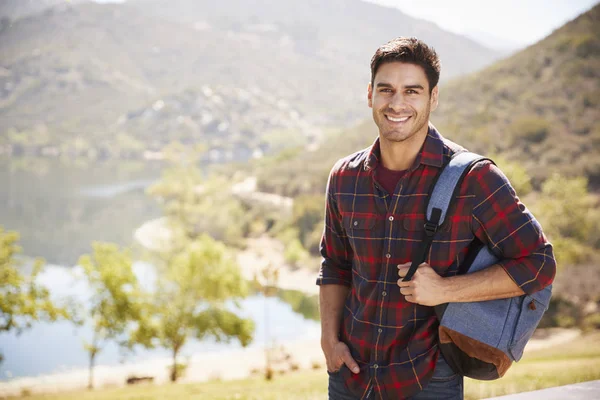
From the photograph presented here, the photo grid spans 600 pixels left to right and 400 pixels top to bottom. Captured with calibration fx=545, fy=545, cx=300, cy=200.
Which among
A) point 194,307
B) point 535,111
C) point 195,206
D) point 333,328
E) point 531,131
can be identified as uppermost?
point 535,111

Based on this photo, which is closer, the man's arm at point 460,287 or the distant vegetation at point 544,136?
the man's arm at point 460,287

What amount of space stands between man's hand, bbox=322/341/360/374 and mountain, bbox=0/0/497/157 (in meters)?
46.8

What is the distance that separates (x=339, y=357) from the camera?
179 cm

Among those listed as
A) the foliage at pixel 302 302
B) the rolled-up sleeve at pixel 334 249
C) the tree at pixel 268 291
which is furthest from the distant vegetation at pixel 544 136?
the rolled-up sleeve at pixel 334 249

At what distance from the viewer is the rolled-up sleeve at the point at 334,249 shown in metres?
1.94

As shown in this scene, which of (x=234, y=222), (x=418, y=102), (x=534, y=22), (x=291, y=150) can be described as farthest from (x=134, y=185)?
(x=418, y=102)

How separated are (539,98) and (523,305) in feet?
136

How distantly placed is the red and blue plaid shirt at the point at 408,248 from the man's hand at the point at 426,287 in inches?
2.3

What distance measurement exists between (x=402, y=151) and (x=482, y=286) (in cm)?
49

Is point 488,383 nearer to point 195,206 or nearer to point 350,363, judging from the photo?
point 350,363

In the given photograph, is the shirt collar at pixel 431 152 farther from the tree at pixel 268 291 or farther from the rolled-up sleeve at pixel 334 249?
the tree at pixel 268 291

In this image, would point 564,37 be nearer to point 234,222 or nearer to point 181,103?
point 234,222

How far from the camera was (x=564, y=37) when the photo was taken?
1612 inches

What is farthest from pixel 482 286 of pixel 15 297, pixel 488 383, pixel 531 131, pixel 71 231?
pixel 71 231
